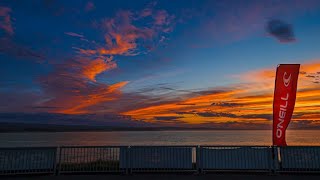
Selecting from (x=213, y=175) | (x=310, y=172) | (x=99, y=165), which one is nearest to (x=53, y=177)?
(x=99, y=165)

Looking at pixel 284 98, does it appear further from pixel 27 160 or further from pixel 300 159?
pixel 27 160

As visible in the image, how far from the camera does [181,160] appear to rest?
10.3m

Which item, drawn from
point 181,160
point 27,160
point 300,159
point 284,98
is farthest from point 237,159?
point 27,160

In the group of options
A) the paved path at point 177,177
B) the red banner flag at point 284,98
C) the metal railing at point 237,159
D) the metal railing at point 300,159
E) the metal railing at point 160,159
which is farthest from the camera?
the red banner flag at point 284,98

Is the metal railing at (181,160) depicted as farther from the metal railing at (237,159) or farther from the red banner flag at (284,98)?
the red banner flag at (284,98)

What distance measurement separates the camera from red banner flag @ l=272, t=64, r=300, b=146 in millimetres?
10820

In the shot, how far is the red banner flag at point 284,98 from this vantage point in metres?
10.8

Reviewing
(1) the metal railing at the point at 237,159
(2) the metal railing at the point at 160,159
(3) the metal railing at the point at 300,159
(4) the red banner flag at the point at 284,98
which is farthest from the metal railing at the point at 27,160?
(4) the red banner flag at the point at 284,98

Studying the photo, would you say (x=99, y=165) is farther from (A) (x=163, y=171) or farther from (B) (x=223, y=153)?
(B) (x=223, y=153)

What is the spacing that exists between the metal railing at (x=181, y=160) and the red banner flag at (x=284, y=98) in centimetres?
92

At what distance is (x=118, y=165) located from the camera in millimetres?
10672

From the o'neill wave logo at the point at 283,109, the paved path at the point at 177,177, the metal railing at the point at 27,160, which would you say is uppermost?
the o'neill wave logo at the point at 283,109

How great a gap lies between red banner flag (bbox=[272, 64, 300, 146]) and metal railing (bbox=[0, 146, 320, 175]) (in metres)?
0.92

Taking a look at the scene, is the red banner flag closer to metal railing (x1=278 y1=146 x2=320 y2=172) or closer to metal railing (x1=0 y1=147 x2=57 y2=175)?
metal railing (x1=278 y1=146 x2=320 y2=172)
